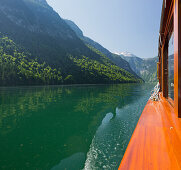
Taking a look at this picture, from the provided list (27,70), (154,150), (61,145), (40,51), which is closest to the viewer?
(154,150)

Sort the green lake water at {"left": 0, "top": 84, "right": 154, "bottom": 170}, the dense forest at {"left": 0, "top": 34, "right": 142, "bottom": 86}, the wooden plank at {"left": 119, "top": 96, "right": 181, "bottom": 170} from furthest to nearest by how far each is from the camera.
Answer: the dense forest at {"left": 0, "top": 34, "right": 142, "bottom": 86}, the green lake water at {"left": 0, "top": 84, "right": 154, "bottom": 170}, the wooden plank at {"left": 119, "top": 96, "right": 181, "bottom": 170}

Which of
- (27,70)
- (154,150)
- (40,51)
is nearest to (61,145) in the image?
(154,150)

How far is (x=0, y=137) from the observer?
5684 mm

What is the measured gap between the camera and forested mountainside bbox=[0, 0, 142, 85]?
59.9 metres

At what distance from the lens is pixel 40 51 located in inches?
3445

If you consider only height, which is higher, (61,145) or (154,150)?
(154,150)

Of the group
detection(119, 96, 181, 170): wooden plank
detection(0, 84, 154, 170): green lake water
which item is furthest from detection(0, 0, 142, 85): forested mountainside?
detection(119, 96, 181, 170): wooden plank

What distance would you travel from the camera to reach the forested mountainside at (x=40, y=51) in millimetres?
59938

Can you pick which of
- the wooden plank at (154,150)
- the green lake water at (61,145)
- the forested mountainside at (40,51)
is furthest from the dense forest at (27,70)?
the wooden plank at (154,150)

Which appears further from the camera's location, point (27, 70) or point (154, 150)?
point (27, 70)

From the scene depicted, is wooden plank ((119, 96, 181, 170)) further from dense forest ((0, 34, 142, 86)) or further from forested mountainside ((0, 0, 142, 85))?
forested mountainside ((0, 0, 142, 85))

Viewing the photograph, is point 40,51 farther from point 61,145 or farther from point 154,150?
point 154,150

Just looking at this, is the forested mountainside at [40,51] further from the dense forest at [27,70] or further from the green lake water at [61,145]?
the green lake water at [61,145]

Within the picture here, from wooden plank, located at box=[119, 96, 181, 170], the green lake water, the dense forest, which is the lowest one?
the green lake water
